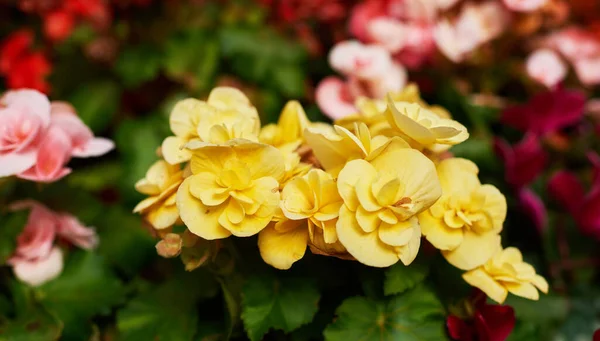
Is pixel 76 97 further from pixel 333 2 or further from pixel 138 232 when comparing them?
pixel 333 2

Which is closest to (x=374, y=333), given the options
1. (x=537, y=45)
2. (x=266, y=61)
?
(x=266, y=61)

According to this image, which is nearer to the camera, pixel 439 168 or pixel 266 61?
pixel 439 168

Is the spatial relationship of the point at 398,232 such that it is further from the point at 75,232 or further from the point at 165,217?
the point at 75,232

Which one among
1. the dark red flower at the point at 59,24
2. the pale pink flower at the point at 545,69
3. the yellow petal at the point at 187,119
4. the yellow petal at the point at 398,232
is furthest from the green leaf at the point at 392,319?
the dark red flower at the point at 59,24

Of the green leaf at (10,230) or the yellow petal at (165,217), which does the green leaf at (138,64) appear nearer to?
the green leaf at (10,230)

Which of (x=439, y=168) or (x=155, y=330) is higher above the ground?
(x=439, y=168)
